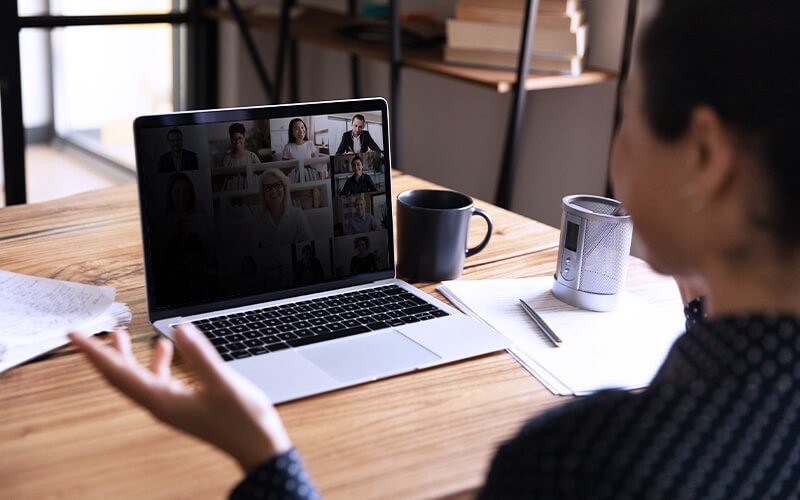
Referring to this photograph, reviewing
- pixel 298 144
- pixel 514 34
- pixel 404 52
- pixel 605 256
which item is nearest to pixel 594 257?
pixel 605 256

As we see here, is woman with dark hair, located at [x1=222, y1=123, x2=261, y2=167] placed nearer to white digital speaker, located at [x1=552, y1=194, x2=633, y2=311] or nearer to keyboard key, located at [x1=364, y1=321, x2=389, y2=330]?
keyboard key, located at [x1=364, y1=321, x2=389, y2=330]

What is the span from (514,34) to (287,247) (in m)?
1.16

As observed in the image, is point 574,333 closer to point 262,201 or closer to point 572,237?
point 572,237

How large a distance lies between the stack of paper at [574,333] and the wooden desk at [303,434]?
0.14 feet

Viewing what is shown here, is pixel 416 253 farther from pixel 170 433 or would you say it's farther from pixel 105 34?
pixel 105 34

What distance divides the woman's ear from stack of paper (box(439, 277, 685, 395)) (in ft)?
1.23

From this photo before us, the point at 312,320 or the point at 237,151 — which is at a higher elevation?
the point at 237,151

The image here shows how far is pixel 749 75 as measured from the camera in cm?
55

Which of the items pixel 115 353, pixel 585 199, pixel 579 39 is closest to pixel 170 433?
pixel 115 353

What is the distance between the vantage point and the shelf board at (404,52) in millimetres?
2061

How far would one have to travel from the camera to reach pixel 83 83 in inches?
122

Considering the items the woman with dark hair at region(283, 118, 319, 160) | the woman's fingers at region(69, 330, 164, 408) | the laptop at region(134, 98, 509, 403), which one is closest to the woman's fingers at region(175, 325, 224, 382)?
the woman's fingers at region(69, 330, 164, 408)

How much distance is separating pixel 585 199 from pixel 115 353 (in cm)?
70

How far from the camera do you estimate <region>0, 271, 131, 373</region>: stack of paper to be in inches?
37.2
